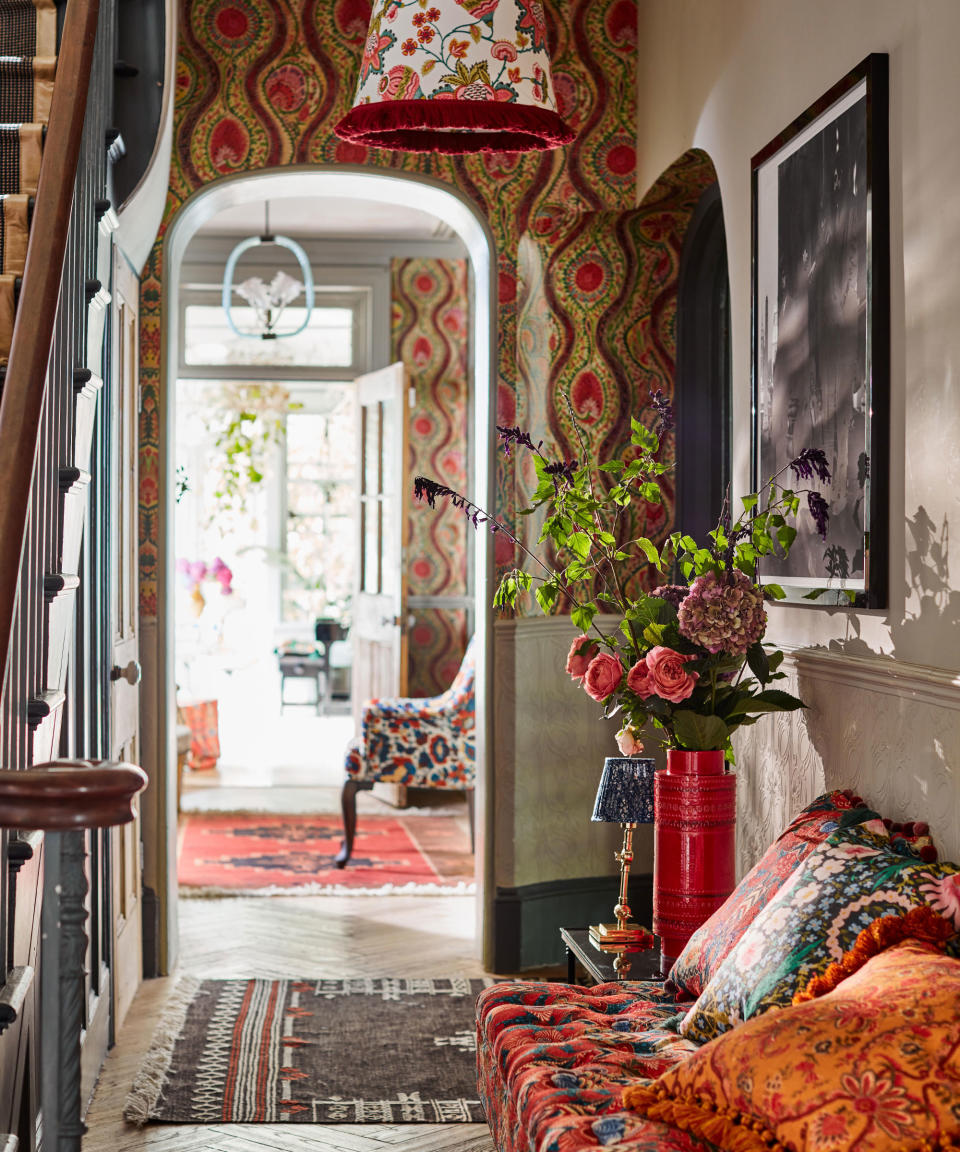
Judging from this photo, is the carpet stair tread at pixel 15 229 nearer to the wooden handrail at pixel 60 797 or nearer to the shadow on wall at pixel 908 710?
the wooden handrail at pixel 60 797

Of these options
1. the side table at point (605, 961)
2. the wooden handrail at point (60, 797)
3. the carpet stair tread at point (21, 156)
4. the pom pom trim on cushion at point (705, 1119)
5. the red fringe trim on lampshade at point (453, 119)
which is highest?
the red fringe trim on lampshade at point (453, 119)

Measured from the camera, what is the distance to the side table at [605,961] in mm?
2895

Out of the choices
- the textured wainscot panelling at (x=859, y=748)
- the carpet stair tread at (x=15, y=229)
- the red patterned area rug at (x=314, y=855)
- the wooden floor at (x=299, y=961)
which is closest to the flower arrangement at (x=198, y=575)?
the red patterned area rug at (x=314, y=855)

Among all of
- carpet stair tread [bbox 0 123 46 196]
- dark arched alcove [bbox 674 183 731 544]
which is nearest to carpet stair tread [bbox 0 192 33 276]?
carpet stair tread [bbox 0 123 46 196]

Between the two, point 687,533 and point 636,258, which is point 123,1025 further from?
point 636,258

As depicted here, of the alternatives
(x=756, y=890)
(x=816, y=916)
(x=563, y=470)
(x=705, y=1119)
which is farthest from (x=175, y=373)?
(x=705, y=1119)

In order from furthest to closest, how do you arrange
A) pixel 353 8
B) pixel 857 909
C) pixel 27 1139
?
pixel 353 8 < pixel 27 1139 < pixel 857 909

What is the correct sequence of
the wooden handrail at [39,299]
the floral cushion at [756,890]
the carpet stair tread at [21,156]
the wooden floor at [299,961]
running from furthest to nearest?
the wooden floor at [299,961]
the carpet stair tread at [21,156]
the floral cushion at [756,890]
the wooden handrail at [39,299]

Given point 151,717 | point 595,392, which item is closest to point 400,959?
point 151,717

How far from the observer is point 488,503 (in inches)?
179

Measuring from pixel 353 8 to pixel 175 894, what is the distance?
306 centimetres

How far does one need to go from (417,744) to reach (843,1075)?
4.45m

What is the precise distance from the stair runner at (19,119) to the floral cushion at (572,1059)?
1.59 meters

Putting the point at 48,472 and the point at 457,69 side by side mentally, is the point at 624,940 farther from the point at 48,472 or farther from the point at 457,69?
the point at 457,69
